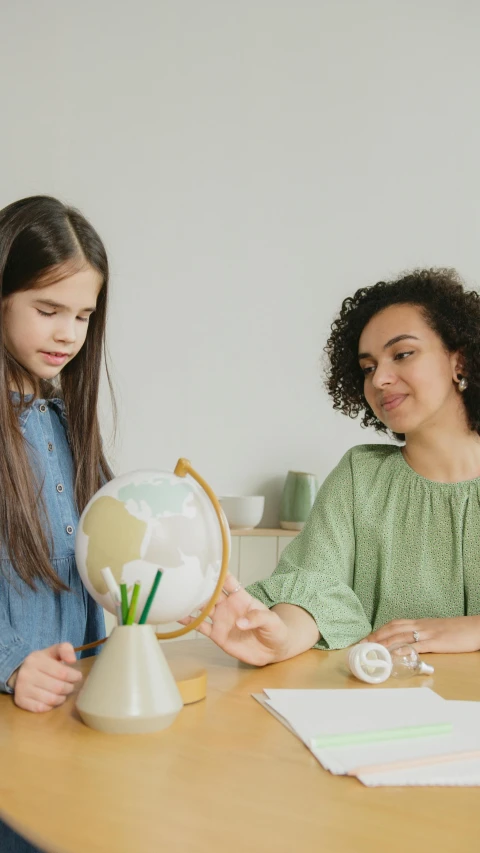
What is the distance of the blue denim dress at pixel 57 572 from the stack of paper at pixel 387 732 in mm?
455

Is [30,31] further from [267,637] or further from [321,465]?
[267,637]

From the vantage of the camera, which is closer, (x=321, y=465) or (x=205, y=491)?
(x=205, y=491)

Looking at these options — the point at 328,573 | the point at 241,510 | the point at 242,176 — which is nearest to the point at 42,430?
the point at 328,573

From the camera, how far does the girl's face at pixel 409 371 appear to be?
63.7 inches

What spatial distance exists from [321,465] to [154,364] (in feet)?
2.23

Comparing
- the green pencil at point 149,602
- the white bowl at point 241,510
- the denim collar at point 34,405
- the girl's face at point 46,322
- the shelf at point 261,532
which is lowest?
the shelf at point 261,532

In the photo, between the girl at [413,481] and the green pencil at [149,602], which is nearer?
the green pencil at [149,602]

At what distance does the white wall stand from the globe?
5.21ft

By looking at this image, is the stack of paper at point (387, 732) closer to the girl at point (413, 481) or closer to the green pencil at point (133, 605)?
the green pencil at point (133, 605)

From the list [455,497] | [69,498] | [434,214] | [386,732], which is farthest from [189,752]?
[434,214]

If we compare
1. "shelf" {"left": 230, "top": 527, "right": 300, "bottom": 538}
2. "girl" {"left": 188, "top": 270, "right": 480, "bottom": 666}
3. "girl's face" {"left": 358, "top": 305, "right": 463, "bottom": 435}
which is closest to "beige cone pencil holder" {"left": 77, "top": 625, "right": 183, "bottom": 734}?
"girl" {"left": 188, "top": 270, "right": 480, "bottom": 666}

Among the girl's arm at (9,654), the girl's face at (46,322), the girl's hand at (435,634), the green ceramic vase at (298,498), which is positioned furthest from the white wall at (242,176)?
the girl's arm at (9,654)

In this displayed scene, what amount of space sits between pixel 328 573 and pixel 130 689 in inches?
30.2

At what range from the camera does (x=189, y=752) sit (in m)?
0.80
